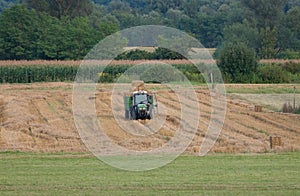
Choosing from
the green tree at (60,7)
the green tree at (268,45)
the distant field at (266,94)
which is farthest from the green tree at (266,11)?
the distant field at (266,94)

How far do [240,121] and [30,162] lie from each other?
1239cm

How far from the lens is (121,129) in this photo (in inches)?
1142

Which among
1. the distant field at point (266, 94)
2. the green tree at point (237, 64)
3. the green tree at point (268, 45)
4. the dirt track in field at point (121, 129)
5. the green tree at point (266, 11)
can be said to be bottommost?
the dirt track in field at point (121, 129)

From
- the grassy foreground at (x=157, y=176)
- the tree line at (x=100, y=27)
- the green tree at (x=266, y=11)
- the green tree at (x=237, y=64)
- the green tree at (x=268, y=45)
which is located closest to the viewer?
the grassy foreground at (x=157, y=176)

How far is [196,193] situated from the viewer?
16.1 meters

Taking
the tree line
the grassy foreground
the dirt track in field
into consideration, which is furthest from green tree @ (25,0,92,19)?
the grassy foreground

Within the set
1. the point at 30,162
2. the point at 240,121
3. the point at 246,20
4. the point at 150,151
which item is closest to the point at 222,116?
the point at 240,121

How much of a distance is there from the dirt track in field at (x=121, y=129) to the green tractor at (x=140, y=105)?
29.5 inches

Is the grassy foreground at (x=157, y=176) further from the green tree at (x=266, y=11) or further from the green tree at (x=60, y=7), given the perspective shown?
the green tree at (x=60, y=7)

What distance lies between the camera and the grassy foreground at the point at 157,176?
54.3 feet

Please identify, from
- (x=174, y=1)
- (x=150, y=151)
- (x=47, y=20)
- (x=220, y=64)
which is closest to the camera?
(x=150, y=151)

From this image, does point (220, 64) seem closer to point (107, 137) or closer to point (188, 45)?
point (188, 45)

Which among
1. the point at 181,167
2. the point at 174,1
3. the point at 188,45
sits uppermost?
the point at 174,1

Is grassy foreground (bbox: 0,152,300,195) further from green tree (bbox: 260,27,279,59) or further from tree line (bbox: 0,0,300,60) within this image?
green tree (bbox: 260,27,279,59)
